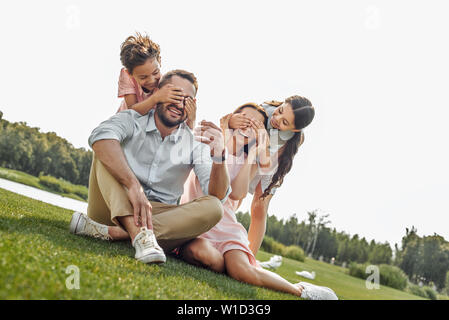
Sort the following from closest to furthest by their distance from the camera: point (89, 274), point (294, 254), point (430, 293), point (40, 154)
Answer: point (89, 274) < point (430, 293) < point (294, 254) < point (40, 154)

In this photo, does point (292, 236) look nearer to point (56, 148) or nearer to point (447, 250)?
point (447, 250)

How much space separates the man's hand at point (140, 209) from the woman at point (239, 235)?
72cm

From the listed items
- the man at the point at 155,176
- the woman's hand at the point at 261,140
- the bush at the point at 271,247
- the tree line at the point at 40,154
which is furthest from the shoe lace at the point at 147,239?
the tree line at the point at 40,154

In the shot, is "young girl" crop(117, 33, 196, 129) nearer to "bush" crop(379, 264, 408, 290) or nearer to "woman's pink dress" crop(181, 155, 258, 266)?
"woman's pink dress" crop(181, 155, 258, 266)

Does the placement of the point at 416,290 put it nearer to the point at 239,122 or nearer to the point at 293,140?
the point at 293,140

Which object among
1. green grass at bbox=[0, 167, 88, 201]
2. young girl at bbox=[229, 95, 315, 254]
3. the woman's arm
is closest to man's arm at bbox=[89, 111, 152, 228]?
young girl at bbox=[229, 95, 315, 254]

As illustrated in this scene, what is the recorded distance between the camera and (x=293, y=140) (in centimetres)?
425

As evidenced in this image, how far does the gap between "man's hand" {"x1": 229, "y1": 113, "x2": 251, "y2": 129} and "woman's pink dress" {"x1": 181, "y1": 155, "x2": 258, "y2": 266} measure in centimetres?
33

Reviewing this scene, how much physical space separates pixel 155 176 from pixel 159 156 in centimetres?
19

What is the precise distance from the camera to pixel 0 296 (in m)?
1.18

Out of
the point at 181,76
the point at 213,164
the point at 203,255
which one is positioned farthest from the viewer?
the point at 181,76

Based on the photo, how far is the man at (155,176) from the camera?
2664 mm

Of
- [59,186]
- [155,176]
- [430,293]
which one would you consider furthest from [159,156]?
[59,186]
